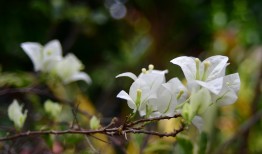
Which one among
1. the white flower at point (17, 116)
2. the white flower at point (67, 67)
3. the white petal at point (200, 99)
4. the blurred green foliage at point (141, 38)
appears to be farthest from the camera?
the blurred green foliage at point (141, 38)

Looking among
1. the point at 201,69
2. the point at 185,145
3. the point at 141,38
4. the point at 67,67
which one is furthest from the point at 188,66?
the point at 141,38

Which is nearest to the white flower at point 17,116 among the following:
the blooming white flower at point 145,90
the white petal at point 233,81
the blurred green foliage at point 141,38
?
the blooming white flower at point 145,90

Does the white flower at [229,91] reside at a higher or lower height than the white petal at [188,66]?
lower

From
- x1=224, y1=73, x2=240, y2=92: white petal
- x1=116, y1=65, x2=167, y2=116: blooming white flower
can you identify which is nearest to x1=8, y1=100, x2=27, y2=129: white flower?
x1=116, y1=65, x2=167, y2=116: blooming white flower

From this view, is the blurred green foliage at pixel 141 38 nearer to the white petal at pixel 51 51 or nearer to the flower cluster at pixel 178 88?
the white petal at pixel 51 51

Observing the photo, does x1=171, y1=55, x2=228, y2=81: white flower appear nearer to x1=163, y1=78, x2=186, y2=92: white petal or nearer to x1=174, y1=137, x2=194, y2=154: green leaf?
x1=163, y1=78, x2=186, y2=92: white petal

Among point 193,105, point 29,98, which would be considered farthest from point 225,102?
point 29,98
